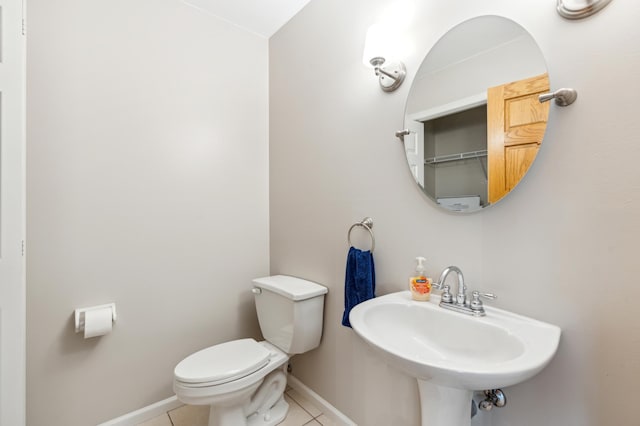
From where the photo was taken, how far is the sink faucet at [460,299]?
0.96 m

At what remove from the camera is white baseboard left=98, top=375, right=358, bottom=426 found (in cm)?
156

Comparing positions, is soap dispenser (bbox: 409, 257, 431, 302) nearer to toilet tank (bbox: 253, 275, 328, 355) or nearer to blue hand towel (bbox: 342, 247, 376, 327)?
blue hand towel (bbox: 342, 247, 376, 327)

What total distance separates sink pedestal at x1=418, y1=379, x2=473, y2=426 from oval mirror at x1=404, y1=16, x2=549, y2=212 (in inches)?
23.9

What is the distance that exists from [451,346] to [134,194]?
1.74 meters

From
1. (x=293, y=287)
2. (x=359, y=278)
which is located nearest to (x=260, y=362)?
(x=293, y=287)

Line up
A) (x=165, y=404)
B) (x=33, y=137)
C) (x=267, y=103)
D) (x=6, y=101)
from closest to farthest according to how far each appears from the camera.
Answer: (x=6, y=101), (x=33, y=137), (x=165, y=404), (x=267, y=103)

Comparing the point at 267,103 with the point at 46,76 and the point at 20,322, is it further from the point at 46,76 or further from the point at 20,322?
the point at 20,322

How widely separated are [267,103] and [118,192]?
3.84ft

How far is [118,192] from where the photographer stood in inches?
62.2

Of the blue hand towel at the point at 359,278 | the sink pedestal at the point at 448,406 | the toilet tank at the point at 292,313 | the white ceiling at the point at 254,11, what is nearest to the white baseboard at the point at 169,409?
the toilet tank at the point at 292,313

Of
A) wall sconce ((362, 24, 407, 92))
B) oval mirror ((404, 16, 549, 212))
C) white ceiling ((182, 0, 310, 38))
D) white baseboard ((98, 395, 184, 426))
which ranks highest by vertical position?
white ceiling ((182, 0, 310, 38))

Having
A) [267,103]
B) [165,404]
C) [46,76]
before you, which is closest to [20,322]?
[165,404]

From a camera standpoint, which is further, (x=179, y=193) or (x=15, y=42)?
(x=179, y=193)

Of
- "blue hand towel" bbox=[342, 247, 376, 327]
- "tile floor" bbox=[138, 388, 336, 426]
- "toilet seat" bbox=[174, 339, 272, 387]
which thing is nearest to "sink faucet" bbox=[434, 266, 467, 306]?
"blue hand towel" bbox=[342, 247, 376, 327]
